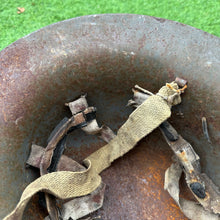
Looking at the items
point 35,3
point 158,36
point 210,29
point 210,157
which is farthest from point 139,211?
point 35,3

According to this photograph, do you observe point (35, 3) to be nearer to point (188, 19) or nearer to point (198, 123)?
point (188, 19)

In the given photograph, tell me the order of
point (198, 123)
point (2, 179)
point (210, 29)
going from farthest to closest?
point (210, 29)
point (198, 123)
point (2, 179)

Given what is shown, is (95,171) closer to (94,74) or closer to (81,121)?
(81,121)

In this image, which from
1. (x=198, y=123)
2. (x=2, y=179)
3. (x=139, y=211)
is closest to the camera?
(x=2, y=179)

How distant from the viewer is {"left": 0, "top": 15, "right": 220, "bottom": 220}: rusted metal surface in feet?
2.87

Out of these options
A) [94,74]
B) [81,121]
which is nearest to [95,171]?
[81,121]

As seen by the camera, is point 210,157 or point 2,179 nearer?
point 2,179

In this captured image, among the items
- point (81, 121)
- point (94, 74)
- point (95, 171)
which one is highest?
point (94, 74)

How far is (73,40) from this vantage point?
918 mm

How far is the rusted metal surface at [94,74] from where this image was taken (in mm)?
874

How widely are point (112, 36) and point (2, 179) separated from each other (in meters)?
0.56

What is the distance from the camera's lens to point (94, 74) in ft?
3.17

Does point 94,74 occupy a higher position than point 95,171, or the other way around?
point 94,74

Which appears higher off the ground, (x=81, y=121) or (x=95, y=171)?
(x=81, y=121)
